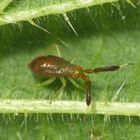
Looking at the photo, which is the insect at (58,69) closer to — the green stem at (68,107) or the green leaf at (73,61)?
the green leaf at (73,61)

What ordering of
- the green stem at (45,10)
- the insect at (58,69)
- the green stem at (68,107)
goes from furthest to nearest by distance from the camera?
1. the insect at (58,69)
2. the green stem at (68,107)
3. the green stem at (45,10)

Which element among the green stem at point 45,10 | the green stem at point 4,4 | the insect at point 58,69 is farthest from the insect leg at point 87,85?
the green stem at point 4,4

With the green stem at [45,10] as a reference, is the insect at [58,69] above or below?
below

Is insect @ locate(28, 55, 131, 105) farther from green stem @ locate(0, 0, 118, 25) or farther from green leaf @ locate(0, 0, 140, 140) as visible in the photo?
green stem @ locate(0, 0, 118, 25)

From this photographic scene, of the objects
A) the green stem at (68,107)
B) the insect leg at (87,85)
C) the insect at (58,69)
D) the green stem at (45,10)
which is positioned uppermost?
the green stem at (45,10)

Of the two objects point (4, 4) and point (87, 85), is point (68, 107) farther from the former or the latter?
point (4, 4)

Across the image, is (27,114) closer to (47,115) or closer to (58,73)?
(47,115)
